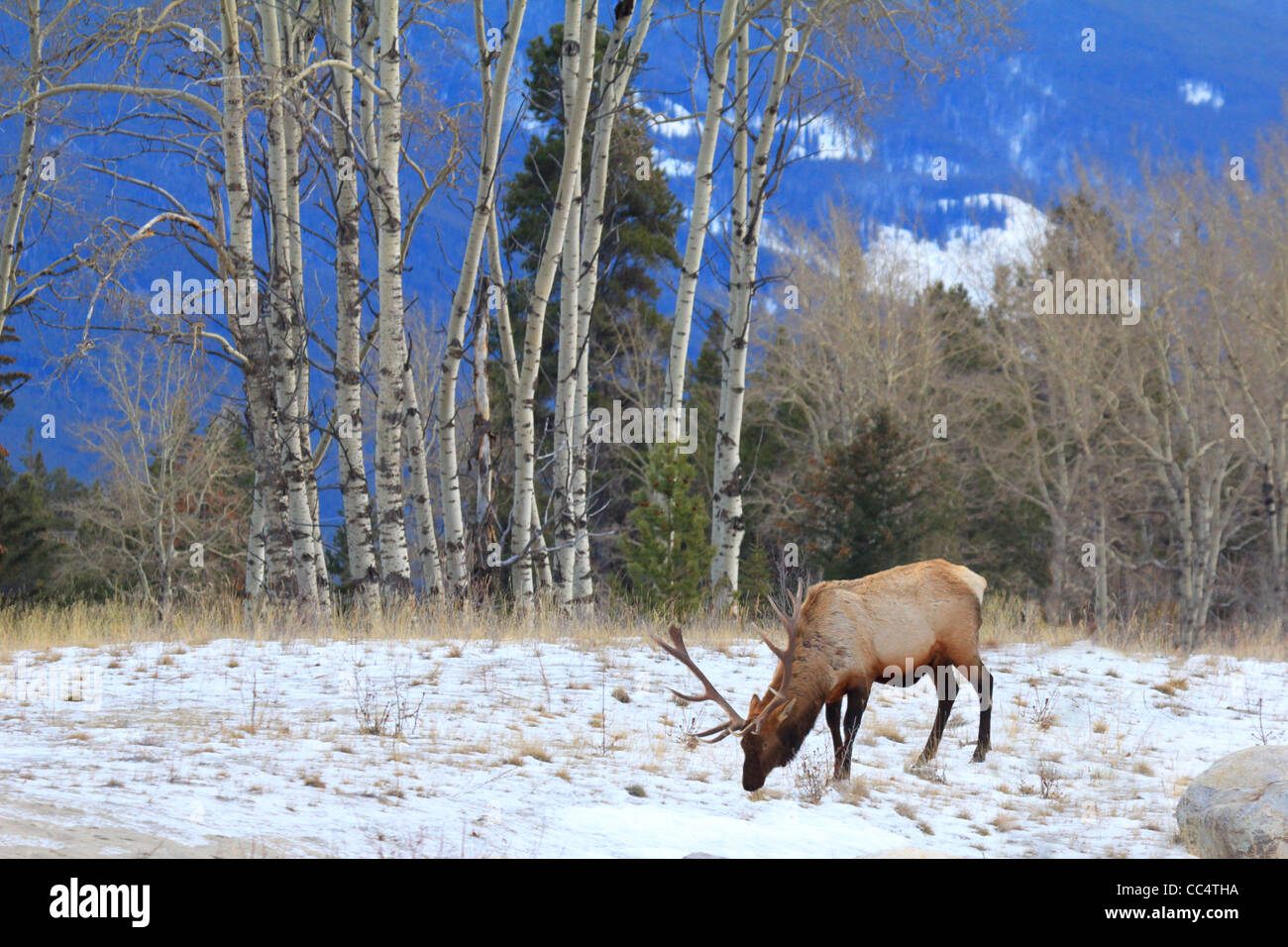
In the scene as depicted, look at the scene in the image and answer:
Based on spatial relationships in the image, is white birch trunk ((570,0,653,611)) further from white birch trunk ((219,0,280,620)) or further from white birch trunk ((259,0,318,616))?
white birch trunk ((219,0,280,620))

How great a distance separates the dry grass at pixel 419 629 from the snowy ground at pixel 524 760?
1.39 ft

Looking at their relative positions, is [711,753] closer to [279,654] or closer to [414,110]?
[279,654]

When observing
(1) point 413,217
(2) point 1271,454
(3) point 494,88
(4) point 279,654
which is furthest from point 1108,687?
(2) point 1271,454

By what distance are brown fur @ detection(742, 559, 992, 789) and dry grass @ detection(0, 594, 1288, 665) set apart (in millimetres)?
3131

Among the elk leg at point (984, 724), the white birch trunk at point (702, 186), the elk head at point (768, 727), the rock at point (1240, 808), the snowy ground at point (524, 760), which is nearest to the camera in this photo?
the snowy ground at point (524, 760)

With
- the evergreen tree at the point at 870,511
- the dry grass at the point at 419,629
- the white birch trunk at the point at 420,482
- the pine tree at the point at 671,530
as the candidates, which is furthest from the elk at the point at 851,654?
the evergreen tree at the point at 870,511

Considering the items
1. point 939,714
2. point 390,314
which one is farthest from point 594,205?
point 939,714

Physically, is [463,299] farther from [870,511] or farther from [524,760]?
[870,511]

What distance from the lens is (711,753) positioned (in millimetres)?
6688

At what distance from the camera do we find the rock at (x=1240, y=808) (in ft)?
16.5

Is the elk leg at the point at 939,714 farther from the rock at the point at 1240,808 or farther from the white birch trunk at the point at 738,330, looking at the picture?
the white birch trunk at the point at 738,330

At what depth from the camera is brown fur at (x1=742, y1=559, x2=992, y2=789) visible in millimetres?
5883

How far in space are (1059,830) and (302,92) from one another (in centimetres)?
1056

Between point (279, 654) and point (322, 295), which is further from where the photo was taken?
point (322, 295)
